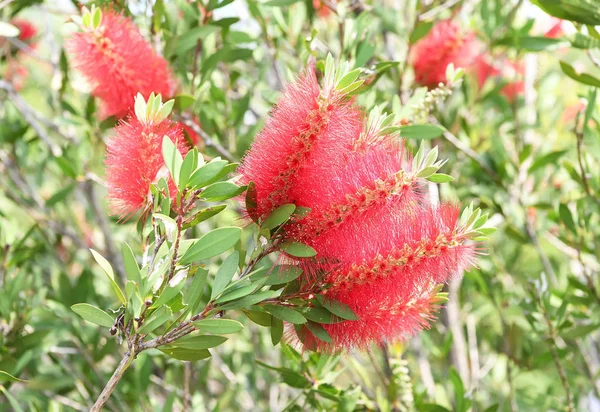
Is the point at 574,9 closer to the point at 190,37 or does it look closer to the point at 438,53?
the point at 438,53

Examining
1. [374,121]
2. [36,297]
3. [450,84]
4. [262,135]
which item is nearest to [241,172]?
[262,135]

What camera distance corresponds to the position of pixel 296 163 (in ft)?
3.15

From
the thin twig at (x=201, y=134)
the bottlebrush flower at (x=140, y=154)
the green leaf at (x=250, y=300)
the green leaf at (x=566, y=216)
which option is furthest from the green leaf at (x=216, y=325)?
the green leaf at (x=566, y=216)

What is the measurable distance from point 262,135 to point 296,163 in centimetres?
8

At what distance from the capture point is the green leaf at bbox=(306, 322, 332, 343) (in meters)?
1.07

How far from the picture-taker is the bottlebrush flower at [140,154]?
1.06m

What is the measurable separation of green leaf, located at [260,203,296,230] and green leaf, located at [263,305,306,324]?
0.44 ft

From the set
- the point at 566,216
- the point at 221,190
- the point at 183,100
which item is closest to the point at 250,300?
the point at 221,190

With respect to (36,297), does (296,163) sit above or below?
above

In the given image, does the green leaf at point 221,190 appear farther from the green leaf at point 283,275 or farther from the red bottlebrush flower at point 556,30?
the red bottlebrush flower at point 556,30

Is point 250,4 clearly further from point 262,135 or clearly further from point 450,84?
point 262,135

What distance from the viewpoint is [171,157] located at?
0.96 meters

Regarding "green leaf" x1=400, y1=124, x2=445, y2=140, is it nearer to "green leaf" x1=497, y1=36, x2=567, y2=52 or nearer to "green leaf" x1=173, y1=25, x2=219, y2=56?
"green leaf" x1=497, y1=36, x2=567, y2=52

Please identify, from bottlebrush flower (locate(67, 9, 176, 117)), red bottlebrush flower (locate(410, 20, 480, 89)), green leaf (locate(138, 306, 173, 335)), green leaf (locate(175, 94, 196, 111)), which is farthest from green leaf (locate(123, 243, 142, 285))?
red bottlebrush flower (locate(410, 20, 480, 89))
